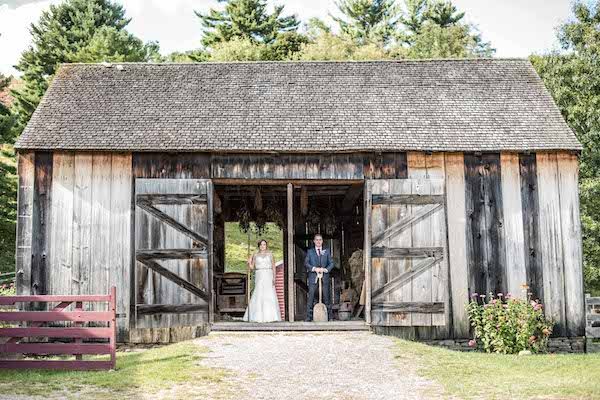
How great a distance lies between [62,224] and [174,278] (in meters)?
2.49

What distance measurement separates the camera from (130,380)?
35.8 ft

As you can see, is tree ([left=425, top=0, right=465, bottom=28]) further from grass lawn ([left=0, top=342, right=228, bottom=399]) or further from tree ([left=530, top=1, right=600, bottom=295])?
grass lawn ([left=0, top=342, right=228, bottom=399])

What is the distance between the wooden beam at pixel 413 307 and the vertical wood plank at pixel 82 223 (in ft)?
18.5

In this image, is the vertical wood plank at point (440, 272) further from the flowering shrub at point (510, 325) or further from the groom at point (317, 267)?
the groom at point (317, 267)

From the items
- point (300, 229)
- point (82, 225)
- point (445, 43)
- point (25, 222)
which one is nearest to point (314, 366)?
point (82, 225)

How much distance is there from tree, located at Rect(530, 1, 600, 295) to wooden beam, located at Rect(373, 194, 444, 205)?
11256 mm

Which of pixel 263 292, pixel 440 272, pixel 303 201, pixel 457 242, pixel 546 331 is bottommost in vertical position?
pixel 546 331

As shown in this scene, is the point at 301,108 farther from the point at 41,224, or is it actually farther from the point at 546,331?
the point at 546,331

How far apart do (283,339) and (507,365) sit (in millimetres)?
3952

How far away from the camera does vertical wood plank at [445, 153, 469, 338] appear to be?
1552 centimetres

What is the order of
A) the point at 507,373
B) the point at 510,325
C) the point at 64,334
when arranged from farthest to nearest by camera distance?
the point at 510,325
the point at 64,334
the point at 507,373

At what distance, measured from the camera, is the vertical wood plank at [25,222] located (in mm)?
15234

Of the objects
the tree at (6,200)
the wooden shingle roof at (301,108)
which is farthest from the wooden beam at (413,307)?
the tree at (6,200)

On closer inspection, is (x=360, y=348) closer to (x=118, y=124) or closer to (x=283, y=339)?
(x=283, y=339)
